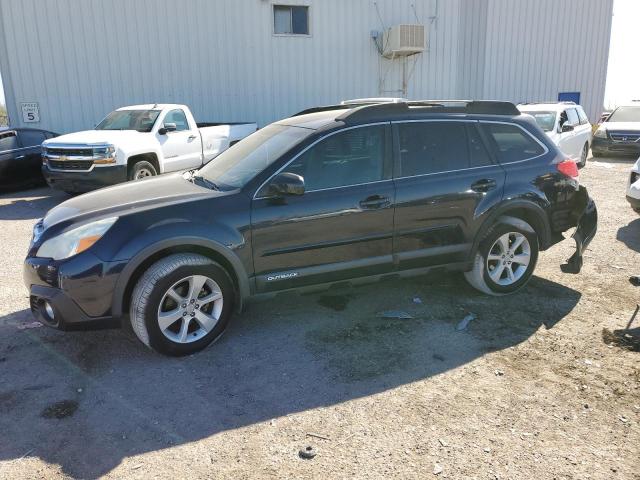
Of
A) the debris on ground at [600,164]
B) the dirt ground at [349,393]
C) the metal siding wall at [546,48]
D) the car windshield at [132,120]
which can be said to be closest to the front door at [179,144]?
the car windshield at [132,120]

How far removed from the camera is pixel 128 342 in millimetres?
4195

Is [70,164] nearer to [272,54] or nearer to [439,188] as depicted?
[439,188]

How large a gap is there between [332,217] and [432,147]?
3.83 feet

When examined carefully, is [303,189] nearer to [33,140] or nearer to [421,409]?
[421,409]

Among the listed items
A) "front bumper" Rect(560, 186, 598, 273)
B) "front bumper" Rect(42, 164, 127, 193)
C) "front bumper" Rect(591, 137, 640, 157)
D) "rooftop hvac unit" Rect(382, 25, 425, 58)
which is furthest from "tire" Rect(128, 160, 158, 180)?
"front bumper" Rect(591, 137, 640, 157)

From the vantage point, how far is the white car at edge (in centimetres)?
1191

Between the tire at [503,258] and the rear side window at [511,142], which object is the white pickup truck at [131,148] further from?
the tire at [503,258]

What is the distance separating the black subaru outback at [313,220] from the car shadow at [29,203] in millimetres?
5885

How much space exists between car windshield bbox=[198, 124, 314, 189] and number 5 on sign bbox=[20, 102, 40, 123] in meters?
11.6

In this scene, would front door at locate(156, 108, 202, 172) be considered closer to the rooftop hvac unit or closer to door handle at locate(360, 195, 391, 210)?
door handle at locate(360, 195, 391, 210)

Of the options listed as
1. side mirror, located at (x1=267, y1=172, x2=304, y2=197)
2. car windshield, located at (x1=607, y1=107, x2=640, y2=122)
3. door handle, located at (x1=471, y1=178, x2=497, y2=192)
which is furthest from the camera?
car windshield, located at (x1=607, y1=107, x2=640, y2=122)

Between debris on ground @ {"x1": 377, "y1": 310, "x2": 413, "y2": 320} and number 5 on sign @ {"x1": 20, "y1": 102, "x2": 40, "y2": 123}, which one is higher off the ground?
number 5 on sign @ {"x1": 20, "y1": 102, "x2": 40, "y2": 123}

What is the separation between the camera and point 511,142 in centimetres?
497

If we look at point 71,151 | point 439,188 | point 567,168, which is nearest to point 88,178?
point 71,151
